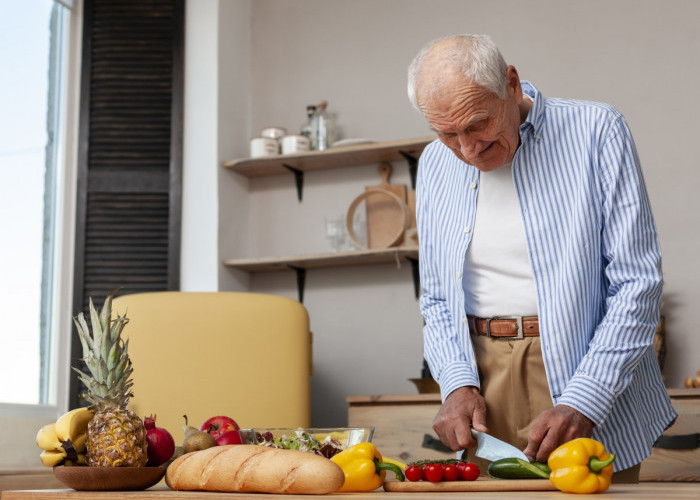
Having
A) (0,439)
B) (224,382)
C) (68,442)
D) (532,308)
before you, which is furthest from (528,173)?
(0,439)

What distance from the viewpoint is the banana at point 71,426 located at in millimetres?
1400

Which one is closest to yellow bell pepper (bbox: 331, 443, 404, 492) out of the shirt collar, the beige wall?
the shirt collar

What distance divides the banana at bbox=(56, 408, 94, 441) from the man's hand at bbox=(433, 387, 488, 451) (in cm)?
62

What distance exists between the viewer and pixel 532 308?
1.73m

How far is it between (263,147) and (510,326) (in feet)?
7.14

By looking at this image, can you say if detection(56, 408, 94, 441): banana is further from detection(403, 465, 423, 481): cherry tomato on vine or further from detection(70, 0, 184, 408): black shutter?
detection(70, 0, 184, 408): black shutter

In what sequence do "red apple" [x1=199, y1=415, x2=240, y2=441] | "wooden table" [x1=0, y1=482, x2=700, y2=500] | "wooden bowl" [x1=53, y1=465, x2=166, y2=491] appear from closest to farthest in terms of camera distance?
"wooden table" [x1=0, y1=482, x2=700, y2=500]
"wooden bowl" [x1=53, y1=465, x2=166, y2=491]
"red apple" [x1=199, y1=415, x2=240, y2=441]

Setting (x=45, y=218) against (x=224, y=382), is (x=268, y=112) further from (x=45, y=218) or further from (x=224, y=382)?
(x=224, y=382)

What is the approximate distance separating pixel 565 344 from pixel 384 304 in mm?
2056

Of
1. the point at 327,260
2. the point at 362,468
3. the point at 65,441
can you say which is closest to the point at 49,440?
the point at 65,441

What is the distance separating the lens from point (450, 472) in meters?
A: 1.22

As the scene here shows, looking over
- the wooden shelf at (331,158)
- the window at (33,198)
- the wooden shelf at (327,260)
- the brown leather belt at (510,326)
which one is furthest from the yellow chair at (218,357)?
the brown leather belt at (510,326)

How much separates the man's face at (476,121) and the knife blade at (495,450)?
522 mm

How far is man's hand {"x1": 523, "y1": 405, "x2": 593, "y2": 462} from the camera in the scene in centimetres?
142
